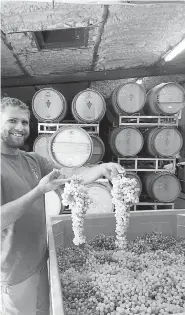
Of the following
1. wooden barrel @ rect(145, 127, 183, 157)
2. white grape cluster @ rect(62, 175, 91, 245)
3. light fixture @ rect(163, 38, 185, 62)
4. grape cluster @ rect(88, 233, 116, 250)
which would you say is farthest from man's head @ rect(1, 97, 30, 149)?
light fixture @ rect(163, 38, 185, 62)

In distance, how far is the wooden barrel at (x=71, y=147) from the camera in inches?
155

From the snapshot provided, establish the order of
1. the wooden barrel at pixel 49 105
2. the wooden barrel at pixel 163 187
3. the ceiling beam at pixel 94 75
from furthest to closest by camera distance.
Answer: the ceiling beam at pixel 94 75, the wooden barrel at pixel 163 187, the wooden barrel at pixel 49 105

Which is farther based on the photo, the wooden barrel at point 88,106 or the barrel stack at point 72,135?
the wooden barrel at point 88,106

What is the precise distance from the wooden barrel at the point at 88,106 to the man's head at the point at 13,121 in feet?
8.48

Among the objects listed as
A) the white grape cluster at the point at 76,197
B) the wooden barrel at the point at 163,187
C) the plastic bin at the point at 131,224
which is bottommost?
the plastic bin at the point at 131,224

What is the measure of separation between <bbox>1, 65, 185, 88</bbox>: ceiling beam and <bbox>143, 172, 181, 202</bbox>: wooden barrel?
6.53ft

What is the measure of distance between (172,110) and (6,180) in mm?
3393

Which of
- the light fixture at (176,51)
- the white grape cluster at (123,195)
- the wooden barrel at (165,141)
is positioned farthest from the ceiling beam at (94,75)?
the white grape cluster at (123,195)

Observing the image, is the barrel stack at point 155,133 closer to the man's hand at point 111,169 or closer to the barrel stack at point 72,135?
the barrel stack at point 72,135

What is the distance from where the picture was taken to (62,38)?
3939 mm

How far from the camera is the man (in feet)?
5.45

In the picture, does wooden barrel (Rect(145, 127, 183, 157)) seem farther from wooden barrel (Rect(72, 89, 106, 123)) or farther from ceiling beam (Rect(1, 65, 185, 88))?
ceiling beam (Rect(1, 65, 185, 88))

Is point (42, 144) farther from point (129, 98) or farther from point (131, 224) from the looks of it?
point (131, 224)

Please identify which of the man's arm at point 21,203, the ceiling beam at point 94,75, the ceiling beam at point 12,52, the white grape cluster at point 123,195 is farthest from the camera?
the ceiling beam at point 94,75
